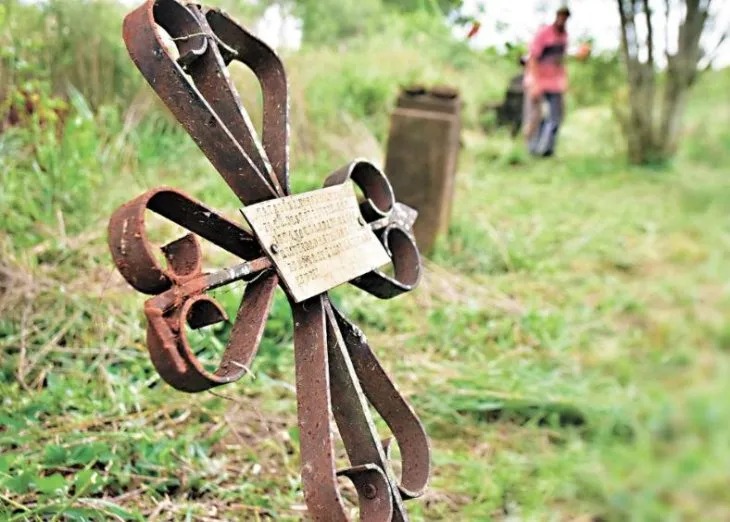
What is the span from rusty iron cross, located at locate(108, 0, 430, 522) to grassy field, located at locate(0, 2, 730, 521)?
0.20 meters

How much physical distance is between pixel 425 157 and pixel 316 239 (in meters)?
2.65

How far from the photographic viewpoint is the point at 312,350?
5.12ft

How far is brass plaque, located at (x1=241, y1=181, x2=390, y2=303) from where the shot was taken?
5.03 feet

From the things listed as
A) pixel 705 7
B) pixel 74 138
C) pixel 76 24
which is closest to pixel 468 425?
pixel 74 138

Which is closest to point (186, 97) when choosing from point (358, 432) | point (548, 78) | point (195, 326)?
point (195, 326)

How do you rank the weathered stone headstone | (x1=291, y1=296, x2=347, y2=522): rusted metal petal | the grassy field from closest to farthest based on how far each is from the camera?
(x1=291, y1=296, x2=347, y2=522): rusted metal petal
the grassy field
the weathered stone headstone

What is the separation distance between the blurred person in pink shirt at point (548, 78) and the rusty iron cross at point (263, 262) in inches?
265

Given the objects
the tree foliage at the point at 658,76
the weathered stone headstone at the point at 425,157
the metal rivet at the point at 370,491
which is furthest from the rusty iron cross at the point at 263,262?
the tree foliage at the point at 658,76

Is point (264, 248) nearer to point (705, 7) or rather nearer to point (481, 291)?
point (481, 291)

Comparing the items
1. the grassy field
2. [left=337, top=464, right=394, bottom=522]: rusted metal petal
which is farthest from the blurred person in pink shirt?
[left=337, top=464, right=394, bottom=522]: rusted metal petal

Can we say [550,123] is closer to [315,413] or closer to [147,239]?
[315,413]

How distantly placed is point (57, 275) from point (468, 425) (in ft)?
5.33

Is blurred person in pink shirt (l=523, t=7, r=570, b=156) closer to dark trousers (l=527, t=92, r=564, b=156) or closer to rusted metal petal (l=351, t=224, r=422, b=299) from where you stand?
dark trousers (l=527, t=92, r=564, b=156)

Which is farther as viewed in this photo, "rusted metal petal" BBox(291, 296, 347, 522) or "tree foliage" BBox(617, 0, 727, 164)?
"tree foliage" BBox(617, 0, 727, 164)
